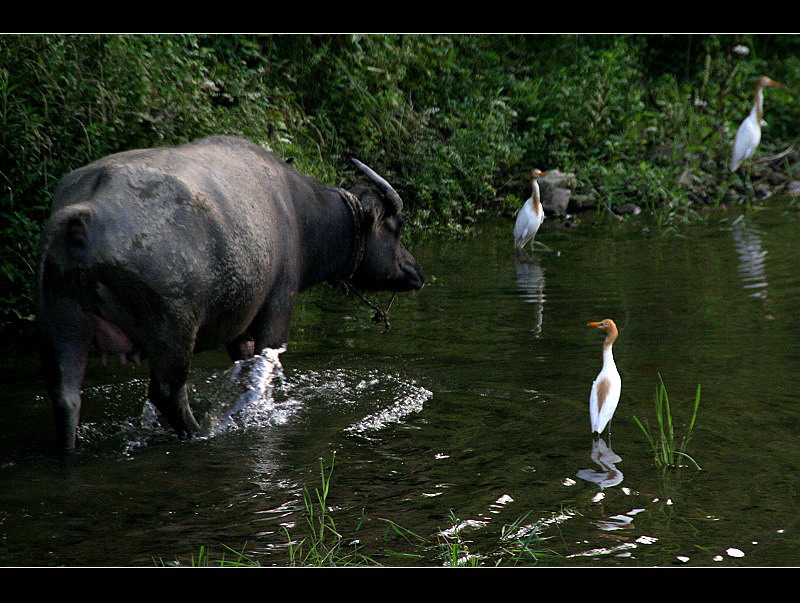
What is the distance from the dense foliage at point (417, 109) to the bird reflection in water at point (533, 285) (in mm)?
1242

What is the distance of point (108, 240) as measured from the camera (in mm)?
4406

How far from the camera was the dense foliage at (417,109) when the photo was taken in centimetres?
737

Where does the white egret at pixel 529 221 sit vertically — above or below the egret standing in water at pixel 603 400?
above

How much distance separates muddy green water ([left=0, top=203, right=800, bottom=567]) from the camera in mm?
4109

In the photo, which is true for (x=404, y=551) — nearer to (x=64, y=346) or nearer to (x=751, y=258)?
(x=64, y=346)

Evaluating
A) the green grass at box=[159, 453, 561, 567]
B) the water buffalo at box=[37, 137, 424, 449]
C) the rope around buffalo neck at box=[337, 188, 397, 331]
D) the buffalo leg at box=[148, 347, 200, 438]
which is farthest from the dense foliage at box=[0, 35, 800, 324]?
the green grass at box=[159, 453, 561, 567]

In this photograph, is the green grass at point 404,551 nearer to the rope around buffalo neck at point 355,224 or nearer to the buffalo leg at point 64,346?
the buffalo leg at point 64,346

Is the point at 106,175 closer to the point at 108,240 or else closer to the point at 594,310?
the point at 108,240

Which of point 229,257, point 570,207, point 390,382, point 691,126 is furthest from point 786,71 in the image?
point 229,257

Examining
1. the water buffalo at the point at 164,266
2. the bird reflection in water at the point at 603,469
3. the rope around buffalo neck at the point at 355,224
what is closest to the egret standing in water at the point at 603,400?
the bird reflection in water at the point at 603,469

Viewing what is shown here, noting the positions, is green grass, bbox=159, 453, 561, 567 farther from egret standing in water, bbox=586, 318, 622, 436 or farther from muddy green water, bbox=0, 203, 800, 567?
egret standing in water, bbox=586, 318, 622, 436

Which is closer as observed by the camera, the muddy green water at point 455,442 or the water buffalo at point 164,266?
the muddy green water at point 455,442

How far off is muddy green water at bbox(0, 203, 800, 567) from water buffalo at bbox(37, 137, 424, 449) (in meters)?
0.41

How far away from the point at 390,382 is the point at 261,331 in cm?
95
